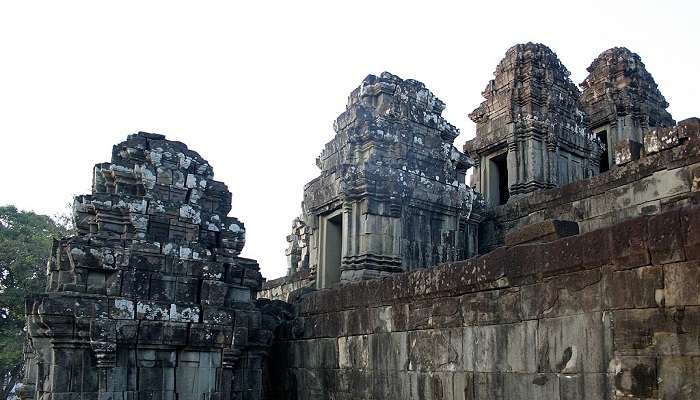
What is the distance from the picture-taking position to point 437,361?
6.82 metres

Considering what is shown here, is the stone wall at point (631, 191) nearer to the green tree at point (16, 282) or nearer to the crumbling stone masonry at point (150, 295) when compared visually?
the crumbling stone masonry at point (150, 295)

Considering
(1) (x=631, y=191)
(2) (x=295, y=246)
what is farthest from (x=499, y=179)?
(1) (x=631, y=191)

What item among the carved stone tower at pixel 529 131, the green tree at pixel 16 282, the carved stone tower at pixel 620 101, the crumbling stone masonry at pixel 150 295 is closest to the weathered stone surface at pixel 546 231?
the crumbling stone masonry at pixel 150 295

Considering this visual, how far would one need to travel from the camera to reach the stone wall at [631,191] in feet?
27.4

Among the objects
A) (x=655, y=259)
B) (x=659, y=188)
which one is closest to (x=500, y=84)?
(x=659, y=188)

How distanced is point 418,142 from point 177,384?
570 cm

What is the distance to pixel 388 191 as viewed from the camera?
10719 mm

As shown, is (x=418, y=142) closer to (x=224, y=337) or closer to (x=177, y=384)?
(x=224, y=337)

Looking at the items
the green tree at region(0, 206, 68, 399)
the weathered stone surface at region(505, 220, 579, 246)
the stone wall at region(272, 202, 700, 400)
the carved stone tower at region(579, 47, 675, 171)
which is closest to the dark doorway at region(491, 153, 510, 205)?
the carved stone tower at region(579, 47, 675, 171)

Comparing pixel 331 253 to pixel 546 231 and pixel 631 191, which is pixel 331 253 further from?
pixel 546 231

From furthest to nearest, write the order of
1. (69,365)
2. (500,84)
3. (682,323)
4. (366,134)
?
1. (500,84)
2. (366,134)
3. (69,365)
4. (682,323)

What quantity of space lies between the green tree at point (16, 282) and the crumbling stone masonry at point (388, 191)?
1455cm

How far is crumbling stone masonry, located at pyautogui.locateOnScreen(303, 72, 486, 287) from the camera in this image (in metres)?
10.7

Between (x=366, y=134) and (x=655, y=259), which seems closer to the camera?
(x=655, y=259)
